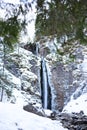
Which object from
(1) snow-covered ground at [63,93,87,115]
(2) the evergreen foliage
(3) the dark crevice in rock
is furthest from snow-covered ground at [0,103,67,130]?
(3) the dark crevice in rock

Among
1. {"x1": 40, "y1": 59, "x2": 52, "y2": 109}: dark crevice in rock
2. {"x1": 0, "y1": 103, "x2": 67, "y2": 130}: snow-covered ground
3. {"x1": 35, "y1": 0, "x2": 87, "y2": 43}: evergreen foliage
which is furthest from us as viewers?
{"x1": 40, "y1": 59, "x2": 52, "y2": 109}: dark crevice in rock

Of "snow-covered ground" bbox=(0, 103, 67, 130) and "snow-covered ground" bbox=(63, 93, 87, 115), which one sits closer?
"snow-covered ground" bbox=(0, 103, 67, 130)

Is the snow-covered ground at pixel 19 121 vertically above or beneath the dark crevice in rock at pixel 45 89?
above

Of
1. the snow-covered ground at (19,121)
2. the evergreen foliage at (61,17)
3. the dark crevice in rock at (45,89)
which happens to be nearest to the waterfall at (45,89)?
the dark crevice in rock at (45,89)

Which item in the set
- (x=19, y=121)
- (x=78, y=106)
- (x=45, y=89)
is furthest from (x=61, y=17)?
(x=45, y=89)

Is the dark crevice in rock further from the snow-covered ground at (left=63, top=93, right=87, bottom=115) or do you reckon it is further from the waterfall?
the snow-covered ground at (left=63, top=93, right=87, bottom=115)

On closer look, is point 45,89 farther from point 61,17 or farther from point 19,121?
point 61,17

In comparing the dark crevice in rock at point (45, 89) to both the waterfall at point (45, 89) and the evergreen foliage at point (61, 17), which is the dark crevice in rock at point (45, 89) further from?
the evergreen foliage at point (61, 17)

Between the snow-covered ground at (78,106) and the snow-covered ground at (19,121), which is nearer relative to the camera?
the snow-covered ground at (19,121)

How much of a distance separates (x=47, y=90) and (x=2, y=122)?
16.7 m

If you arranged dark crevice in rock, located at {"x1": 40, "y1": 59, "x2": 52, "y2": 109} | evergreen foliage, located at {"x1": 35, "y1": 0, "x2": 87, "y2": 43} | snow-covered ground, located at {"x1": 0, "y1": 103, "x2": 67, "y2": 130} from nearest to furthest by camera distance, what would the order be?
evergreen foliage, located at {"x1": 35, "y1": 0, "x2": 87, "y2": 43}, snow-covered ground, located at {"x1": 0, "y1": 103, "x2": 67, "y2": 130}, dark crevice in rock, located at {"x1": 40, "y1": 59, "x2": 52, "y2": 109}

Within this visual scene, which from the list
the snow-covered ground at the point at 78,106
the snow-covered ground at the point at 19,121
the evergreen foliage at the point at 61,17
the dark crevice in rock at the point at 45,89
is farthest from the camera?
the dark crevice in rock at the point at 45,89

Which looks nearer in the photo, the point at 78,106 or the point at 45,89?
the point at 78,106

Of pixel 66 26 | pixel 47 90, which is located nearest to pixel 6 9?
pixel 66 26
